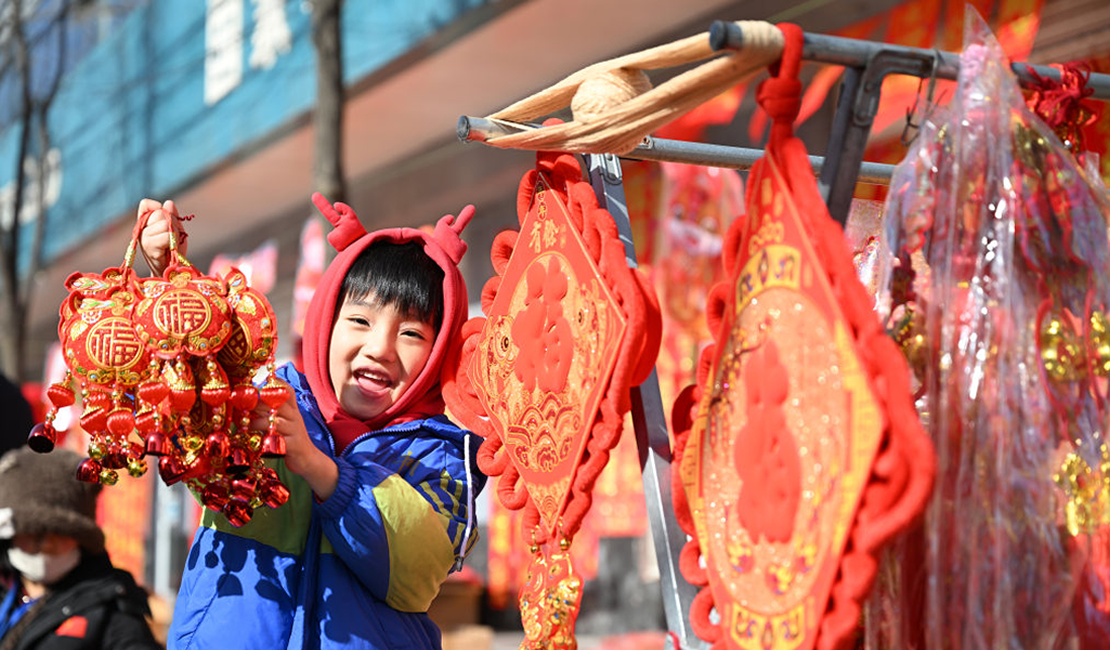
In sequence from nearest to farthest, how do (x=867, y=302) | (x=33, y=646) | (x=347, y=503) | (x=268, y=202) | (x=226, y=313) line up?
(x=867, y=302), (x=226, y=313), (x=347, y=503), (x=33, y=646), (x=268, y=202)

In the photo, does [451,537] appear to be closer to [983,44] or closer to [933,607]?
[933,607]

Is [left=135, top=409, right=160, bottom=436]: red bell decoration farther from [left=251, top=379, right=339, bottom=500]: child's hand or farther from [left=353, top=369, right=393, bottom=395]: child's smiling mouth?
[left=353, top=369, right=393, bottom=395]: child's smiling mouth

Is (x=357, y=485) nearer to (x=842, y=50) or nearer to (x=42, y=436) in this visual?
(x=42, y=436)

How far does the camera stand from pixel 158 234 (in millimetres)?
1587

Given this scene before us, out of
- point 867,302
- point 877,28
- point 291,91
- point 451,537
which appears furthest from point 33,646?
point 291,91

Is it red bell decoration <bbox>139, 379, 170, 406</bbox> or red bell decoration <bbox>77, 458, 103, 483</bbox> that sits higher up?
red bell decoration <bbox>139, 379, 170, 406</bbox>

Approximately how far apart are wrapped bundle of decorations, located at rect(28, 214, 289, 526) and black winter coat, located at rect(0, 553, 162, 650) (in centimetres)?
120

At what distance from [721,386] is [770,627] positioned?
253 mm

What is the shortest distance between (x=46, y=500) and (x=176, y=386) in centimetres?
152

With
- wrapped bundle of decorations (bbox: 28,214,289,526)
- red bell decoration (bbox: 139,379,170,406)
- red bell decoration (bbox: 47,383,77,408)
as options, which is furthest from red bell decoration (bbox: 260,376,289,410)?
red bell decoration (bbox: 47,383,77,408)

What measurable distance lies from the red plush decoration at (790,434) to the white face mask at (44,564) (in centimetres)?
188

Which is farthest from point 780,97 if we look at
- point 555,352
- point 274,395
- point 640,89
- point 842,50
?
point 274,395

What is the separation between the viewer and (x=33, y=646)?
98.7 inches

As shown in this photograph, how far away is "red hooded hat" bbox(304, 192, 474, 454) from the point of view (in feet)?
5.77
